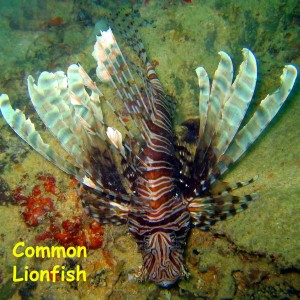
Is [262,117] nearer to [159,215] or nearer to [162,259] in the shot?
[159,215]

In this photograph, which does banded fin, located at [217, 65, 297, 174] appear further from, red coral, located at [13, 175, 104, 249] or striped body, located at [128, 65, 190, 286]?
red coral, located at [13, 175, 104, 249]

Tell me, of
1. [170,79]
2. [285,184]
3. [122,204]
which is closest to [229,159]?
[285,184]

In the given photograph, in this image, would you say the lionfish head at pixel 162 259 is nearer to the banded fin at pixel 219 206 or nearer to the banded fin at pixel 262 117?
the banded fin at pixel 219 206

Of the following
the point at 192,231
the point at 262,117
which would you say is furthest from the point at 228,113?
the point at 192,231

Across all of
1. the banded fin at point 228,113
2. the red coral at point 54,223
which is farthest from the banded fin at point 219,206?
the red coral at point 54,223

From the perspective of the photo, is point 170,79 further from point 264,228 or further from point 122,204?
point 264,228

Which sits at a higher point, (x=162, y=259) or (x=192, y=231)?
(x=162, y=259)

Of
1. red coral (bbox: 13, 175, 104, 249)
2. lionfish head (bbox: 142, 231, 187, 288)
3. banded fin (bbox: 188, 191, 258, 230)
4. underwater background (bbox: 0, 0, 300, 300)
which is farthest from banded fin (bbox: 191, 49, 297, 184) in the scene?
red coral (bbox: 13, 175, 104, 249)

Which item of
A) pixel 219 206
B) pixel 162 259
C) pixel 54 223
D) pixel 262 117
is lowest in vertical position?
pixel 219 206

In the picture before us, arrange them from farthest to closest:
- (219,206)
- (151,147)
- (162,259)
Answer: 1. (219,206)
2. (151,147)
3. (162,259)
